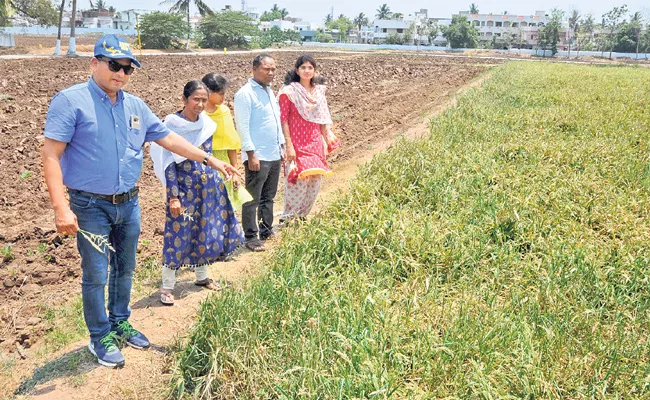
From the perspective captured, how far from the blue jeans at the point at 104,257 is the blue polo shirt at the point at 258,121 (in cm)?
171

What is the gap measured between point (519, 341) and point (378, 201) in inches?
89.7

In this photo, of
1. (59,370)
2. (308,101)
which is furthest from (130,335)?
(308,101)

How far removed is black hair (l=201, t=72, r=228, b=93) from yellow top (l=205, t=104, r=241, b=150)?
0.62 feet

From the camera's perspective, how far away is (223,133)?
4.38 metres

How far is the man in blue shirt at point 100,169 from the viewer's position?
2.78 meters

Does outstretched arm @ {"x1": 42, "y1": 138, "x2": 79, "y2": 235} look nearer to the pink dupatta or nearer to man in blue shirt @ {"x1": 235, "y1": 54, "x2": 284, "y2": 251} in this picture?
man in blue shirt @ {"x1": 235, "y1": 54, "x2": 284, "y2": 251}

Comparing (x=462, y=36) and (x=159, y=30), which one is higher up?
(x=462, y=36)

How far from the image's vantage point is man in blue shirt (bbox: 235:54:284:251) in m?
4.80

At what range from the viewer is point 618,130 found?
27.2 feet

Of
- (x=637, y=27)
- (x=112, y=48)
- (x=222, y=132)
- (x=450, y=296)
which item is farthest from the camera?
(x=637, y=27)

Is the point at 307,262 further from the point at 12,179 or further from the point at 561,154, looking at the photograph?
the point at 12,179

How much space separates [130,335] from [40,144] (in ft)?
21.0

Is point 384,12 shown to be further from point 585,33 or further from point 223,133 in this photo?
point 223,133

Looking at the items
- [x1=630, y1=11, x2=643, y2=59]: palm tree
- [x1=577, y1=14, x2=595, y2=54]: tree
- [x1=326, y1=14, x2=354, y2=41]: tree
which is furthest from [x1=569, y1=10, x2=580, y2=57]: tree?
[x1=326, y1=14, x2=354, y2=41]: tree
